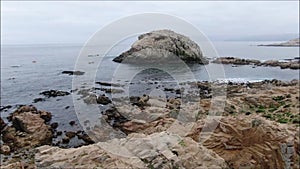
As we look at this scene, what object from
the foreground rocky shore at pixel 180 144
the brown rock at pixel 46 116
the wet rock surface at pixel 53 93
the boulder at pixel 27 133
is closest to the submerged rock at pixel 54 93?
the wet rock surface at pixel 53 93

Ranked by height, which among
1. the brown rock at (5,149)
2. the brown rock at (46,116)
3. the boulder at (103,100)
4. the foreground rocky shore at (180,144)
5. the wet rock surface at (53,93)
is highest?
the foreground rocky shore at (180,144)

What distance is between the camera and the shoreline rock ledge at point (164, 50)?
80188mm

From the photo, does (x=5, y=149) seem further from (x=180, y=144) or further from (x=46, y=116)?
(x=180, y=144)

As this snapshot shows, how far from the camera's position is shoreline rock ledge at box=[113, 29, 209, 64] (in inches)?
3157

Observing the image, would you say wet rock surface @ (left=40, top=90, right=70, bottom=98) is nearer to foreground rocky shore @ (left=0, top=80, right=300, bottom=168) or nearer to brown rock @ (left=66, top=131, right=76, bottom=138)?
foreground rocky shore @ (left=0, top=80, right=300, bottom=168)

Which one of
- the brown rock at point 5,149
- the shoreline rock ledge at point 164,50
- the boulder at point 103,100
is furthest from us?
the shoreline rock ledge at point 164,50

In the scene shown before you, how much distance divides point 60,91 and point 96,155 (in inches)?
1411

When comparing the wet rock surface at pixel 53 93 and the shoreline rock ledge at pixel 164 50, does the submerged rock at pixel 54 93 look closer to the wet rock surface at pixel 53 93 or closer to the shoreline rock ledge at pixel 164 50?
the wet rock surface at pixel 53 93

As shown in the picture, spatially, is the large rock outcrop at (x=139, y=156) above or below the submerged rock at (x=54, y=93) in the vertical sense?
above

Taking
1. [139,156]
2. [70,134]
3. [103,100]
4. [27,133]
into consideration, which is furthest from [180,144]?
[103,100]

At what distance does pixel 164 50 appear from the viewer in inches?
3243

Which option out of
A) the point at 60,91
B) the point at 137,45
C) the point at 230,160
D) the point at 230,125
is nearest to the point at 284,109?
the point at 230,125

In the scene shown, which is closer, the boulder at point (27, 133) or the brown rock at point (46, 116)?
the boulder at point (27, 133)

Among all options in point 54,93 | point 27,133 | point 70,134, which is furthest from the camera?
point 54,93
